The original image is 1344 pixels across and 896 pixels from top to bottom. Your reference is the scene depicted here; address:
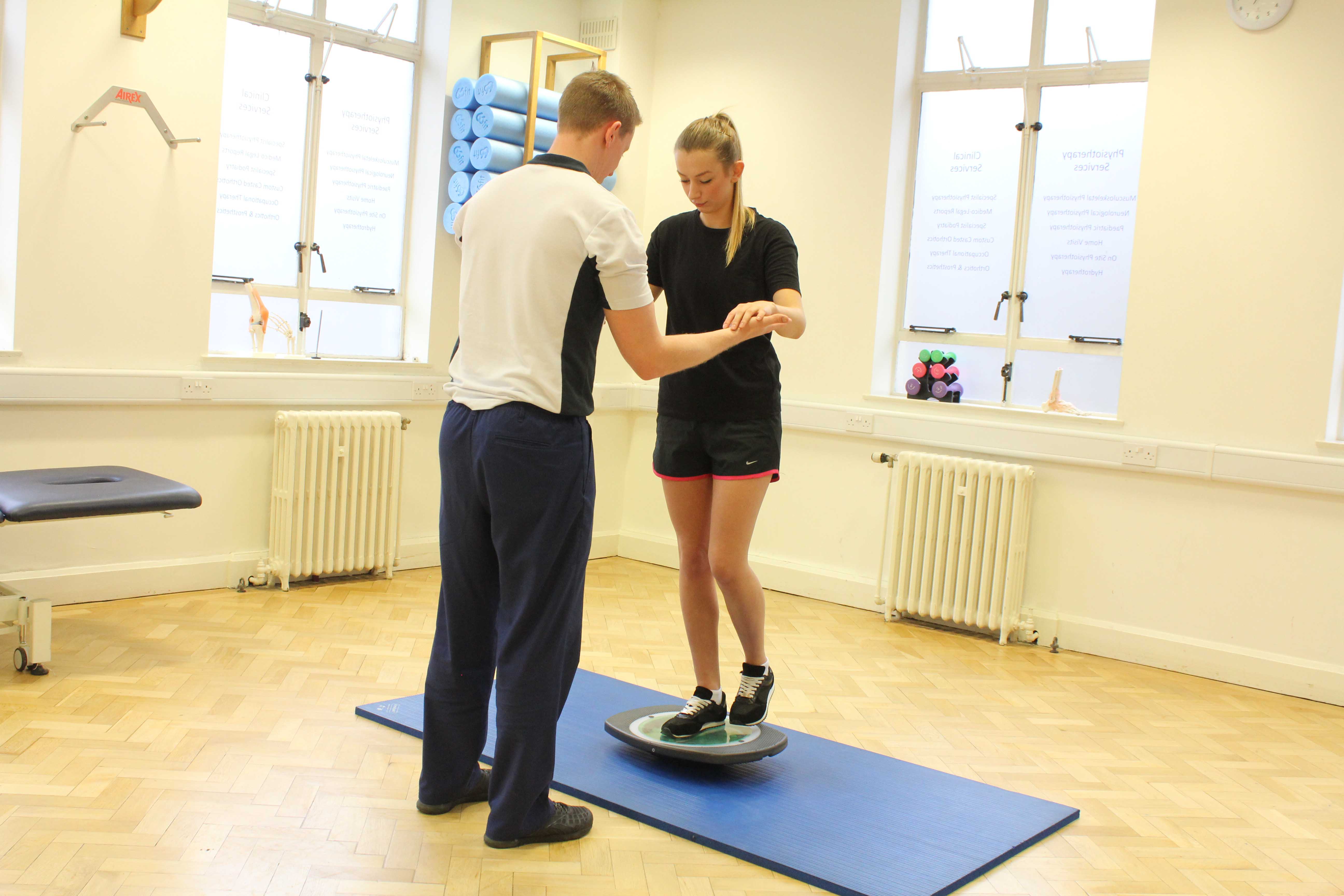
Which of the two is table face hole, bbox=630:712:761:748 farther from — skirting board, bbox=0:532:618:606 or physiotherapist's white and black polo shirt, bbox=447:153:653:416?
skirting board, bbox=0:532:618:606

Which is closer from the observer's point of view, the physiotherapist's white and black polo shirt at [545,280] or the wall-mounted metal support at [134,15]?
the physiotherapist's white and black polo shirt at [545,280]

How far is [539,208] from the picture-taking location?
2158 millimetres

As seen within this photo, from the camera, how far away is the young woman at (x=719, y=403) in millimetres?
2707

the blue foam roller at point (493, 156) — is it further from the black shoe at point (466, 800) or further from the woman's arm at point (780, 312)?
the black shoe at point (466, 800)

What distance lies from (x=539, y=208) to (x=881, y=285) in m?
3.07

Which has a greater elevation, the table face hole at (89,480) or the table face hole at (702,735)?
the table face hole at (89,480)

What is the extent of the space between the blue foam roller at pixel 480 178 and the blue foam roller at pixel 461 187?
2 centimetres

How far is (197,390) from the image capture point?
4273 millimetres

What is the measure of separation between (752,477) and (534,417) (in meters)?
0.73

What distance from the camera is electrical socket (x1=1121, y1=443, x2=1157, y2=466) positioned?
423cm

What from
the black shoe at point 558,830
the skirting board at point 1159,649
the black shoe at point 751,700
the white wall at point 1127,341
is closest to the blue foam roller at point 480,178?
the white wall at point 1127,341

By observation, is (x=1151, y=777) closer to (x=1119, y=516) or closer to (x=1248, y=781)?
(x=1248, y=781)

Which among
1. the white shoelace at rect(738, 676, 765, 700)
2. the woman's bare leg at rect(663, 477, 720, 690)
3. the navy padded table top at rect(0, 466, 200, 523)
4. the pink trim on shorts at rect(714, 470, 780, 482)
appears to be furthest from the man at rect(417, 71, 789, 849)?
the navy padded table top at rect(0, 466, 200, 523)

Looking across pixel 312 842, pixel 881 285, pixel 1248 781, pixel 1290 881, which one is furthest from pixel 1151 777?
pixel 881 285
